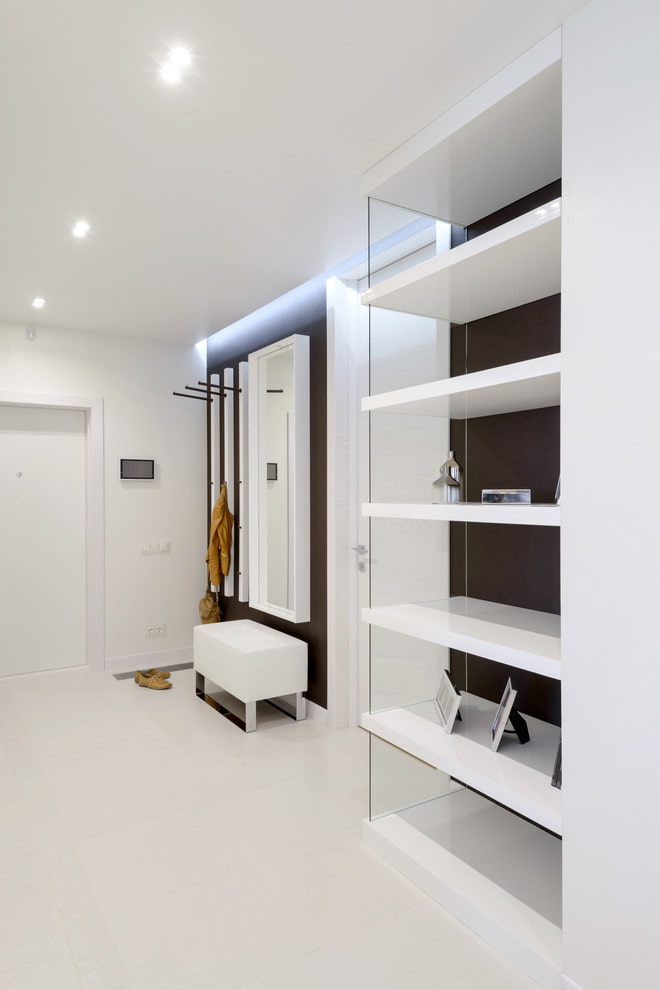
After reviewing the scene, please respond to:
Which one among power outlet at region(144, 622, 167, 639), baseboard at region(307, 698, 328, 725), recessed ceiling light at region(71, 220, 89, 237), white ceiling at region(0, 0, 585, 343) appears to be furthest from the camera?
power outlet at region(144, 622, 167, 639)

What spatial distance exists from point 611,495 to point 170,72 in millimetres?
1711

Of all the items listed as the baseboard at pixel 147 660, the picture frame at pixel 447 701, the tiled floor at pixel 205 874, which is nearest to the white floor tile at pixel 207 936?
the tiled floor at pixel 205 874

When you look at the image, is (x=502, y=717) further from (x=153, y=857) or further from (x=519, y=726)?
(x=153, y=857)

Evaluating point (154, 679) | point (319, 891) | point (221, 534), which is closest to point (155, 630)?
point (154, 679)

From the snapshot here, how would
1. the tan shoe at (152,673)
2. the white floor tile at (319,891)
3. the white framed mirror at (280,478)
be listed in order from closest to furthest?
the white floor tile at (319,891) < the white framed mirror at (280,478) < the tan shoe at (152,673)

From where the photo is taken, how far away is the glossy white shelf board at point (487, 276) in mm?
1794

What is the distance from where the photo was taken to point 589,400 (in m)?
1.60

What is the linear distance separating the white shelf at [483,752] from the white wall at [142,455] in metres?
3.01

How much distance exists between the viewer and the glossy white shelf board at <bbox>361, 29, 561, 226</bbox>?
5.94ft

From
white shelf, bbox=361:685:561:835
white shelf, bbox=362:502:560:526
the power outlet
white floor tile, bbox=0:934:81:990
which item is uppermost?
white shelf, bbox=362:502:560:526

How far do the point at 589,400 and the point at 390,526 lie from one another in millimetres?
1016

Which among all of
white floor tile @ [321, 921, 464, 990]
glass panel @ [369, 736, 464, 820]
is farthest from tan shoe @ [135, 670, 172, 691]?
white floor tile @ [321, 921, 464, 990]

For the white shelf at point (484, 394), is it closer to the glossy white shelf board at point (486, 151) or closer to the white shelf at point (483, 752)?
the glossy white shelf board at point (486, 151)

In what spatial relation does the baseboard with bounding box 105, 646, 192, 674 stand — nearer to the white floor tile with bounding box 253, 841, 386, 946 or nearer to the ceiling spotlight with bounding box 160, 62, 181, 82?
the white floor tile with bounding box 253, 841, 386, 946
